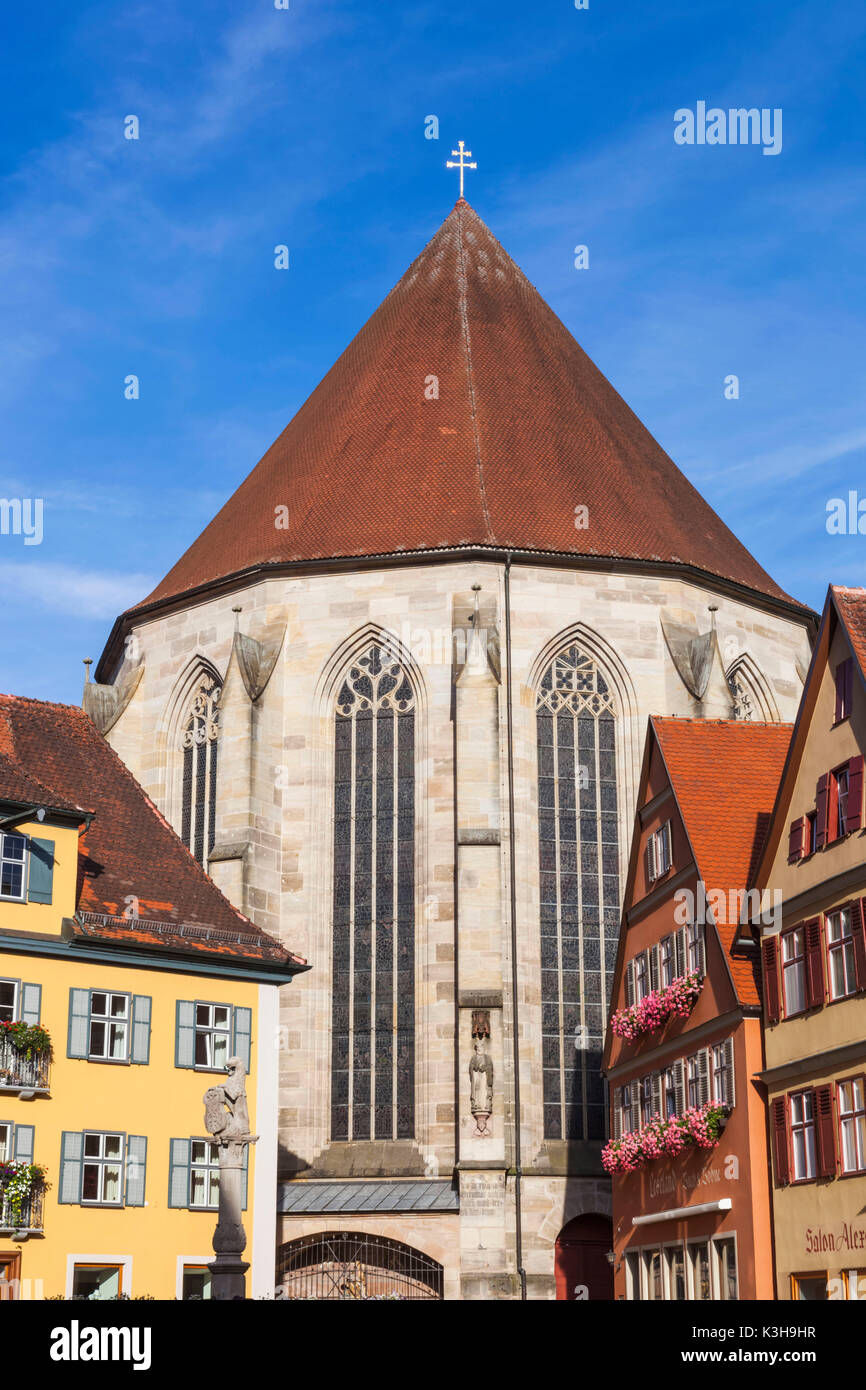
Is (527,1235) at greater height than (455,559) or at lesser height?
lesser

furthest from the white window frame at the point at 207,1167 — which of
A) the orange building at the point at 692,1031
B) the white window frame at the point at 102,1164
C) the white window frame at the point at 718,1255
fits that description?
the white window frame at the point at 718,1255

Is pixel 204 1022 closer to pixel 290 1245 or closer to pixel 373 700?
pixel 290 1245

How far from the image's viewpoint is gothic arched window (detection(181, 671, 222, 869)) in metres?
29.1

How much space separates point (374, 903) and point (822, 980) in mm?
11677

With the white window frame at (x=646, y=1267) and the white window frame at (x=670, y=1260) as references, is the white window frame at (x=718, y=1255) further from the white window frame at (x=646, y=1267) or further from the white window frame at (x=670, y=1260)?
the white window frame at (x=646, y=1267)

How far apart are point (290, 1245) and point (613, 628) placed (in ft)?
35.6

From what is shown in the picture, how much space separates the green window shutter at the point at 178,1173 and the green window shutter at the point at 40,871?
3.15 meters

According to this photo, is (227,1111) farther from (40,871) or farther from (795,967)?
(795,967)

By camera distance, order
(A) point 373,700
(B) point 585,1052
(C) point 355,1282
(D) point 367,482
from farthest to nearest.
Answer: (D) point 367,482, (A) point 373,700, (B) point 585,1052, (C) point 355,1282

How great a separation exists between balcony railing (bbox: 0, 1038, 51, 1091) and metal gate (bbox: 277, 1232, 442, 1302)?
7.32 metres

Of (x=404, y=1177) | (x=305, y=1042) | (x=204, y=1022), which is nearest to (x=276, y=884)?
(x=305, y=1042)

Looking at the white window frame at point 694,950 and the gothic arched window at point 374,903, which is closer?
the white window frame at point 694,950

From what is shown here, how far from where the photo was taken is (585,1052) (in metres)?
26.5

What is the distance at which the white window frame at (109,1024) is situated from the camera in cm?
1986
